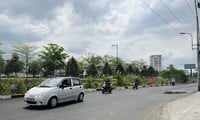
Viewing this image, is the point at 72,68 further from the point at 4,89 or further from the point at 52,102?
the point at 52,102

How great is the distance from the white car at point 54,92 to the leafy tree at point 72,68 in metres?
80.9

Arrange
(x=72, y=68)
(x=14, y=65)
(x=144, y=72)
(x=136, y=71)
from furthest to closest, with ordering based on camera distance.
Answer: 1. (x=144, y=72)
2. (x=136, y=71)
3. (x=72, y=68)
4. (x=14, y=65)

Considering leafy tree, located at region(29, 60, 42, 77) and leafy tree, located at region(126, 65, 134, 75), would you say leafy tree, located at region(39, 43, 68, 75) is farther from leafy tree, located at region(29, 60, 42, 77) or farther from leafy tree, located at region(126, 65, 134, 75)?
leafy tree, located at region(126, 65, 134, 75)

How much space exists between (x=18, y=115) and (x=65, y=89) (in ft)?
16.4

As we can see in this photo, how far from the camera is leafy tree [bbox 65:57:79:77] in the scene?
338 feet

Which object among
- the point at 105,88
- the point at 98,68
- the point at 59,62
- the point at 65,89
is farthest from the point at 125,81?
the point at 98,68

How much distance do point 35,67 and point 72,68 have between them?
40.1ft

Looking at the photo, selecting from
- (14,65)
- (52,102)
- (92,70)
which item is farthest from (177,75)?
(52,102)

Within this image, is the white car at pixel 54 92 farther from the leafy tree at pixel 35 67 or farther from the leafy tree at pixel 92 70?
the leafy tree at pixel 92 70

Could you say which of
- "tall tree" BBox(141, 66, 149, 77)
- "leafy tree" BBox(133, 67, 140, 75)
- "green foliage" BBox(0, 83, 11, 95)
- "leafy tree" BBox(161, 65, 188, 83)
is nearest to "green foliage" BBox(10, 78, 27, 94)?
"green foliage" BBox(0, 83, 11, 95)

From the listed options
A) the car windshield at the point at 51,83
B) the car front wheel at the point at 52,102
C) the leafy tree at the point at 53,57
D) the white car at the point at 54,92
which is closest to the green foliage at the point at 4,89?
the white car at the point at 54,92

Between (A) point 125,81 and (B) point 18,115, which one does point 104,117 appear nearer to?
(B) point 18,115

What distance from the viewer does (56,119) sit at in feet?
46.4

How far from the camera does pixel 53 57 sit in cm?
8562
